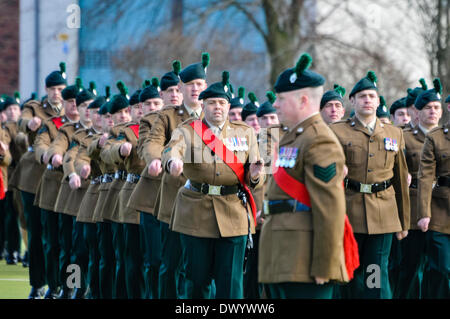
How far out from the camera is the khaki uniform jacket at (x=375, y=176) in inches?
356

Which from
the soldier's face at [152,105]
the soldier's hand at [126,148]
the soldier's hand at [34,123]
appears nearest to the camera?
the soldier's hand at [126,148]

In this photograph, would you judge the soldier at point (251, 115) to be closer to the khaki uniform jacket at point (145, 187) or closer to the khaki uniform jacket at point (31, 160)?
the khaki uniform jacket at point (145, 187)

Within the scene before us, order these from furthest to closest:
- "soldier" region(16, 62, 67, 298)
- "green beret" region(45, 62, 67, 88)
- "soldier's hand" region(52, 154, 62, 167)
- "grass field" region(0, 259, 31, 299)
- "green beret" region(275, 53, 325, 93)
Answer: "green beret" region(45, 62, 67, 88), "grass field" region(0, 259, 31, 299), "soldier" region(16, 62, 67, 298), "soldier's hand" region(52, 154, 62, 167), "green beret" region(275, 53, 325, 93)

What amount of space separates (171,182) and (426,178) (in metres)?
2.44

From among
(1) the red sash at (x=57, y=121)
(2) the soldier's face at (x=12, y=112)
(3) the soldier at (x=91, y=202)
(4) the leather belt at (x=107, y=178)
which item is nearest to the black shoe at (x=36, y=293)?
(3) the soldier at (x=91, y=202)

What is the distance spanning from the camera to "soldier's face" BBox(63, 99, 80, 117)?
12.2 meters

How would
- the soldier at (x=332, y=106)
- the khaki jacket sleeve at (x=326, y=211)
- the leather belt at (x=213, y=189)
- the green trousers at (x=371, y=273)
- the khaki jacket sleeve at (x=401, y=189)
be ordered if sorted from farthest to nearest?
1. the soldier at (x=332, y=106)
2. the khaki jacket sleeve at (x=401, y=189)
3. the green trousers at (x=371, y=273)
4. the leather belt at (x=213, y=189)
5. the khaki jacket sleeve at (x=326, y=211)

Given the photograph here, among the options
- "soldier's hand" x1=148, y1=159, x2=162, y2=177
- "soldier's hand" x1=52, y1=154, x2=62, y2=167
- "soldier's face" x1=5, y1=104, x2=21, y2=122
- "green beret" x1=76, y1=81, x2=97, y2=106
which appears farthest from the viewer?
"soldier's face" x1=5, y1=104, x2=21, y2=122

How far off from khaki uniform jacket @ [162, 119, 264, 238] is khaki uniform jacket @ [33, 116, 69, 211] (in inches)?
153

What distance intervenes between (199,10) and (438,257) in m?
16.6

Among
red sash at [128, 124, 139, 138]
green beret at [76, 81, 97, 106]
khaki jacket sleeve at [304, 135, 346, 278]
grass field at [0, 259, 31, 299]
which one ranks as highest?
green beret at [76, 81, 97, 106]

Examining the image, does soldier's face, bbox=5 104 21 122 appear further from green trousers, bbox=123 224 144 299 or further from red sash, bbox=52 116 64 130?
green trousers, bbox=123 224 144 299

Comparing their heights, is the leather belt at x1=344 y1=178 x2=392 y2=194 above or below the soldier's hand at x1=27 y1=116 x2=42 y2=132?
below

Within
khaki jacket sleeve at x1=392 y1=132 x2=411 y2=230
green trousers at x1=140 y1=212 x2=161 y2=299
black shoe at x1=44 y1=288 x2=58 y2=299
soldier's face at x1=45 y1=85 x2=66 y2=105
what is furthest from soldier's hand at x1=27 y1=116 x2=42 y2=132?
khaki jacket sleeve at x1=392 y1=132 x2=411 y2=230
